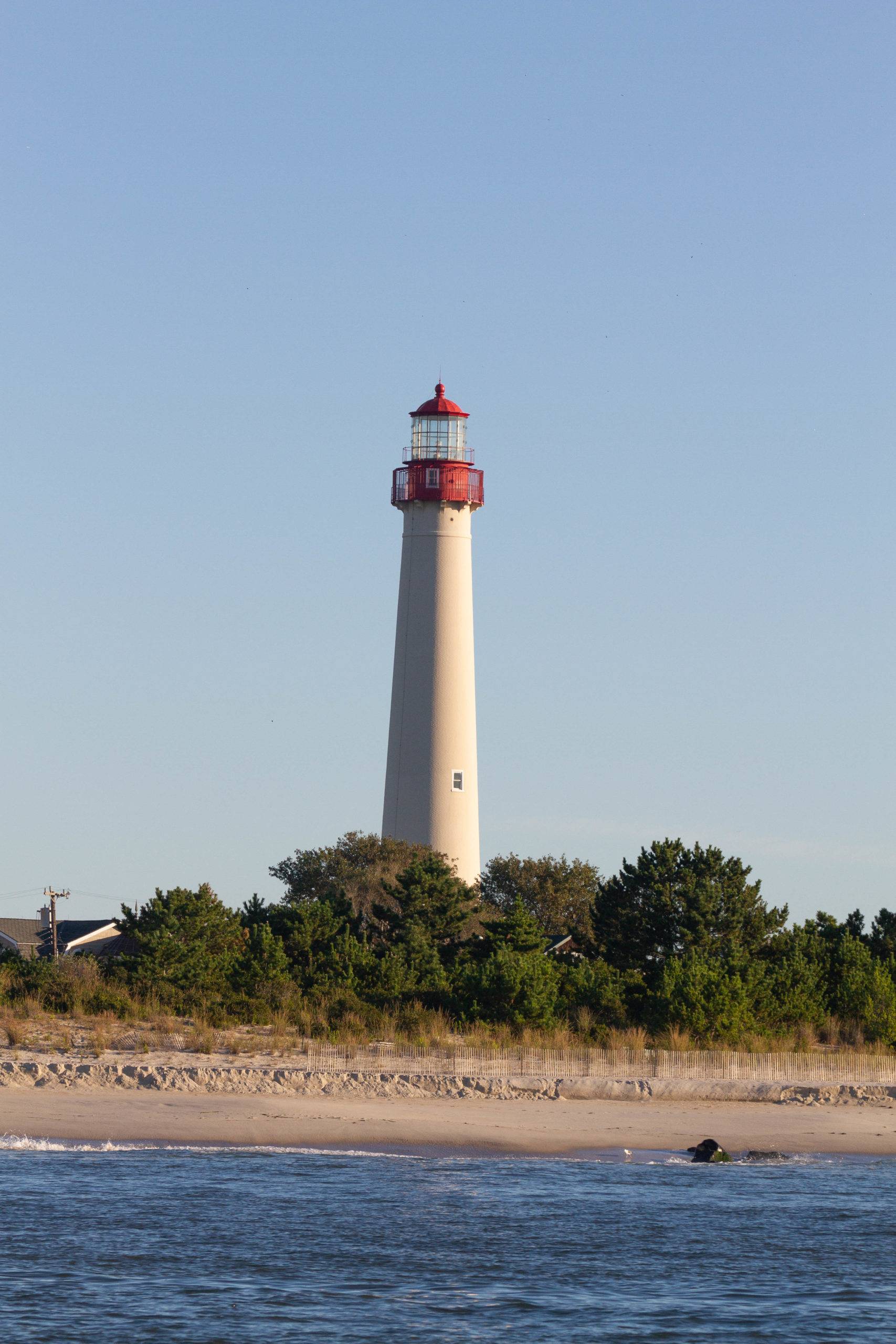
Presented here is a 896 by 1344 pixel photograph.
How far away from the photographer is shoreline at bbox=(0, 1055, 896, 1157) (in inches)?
1085

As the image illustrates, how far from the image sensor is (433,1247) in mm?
20953

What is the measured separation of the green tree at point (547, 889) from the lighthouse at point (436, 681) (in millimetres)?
7973

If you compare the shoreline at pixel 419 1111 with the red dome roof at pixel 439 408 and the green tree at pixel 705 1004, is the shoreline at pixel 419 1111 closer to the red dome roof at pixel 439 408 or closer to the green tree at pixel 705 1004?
the green tree at pixel 705 1004

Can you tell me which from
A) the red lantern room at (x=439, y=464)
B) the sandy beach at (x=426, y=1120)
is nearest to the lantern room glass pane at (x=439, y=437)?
the red lantern room at (x=439, y=464)

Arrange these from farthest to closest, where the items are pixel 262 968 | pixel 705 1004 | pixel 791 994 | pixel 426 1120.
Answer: pixel 262 968
pixel 791 994
pixel 705 1004
pixel 426 1120

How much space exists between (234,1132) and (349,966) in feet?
36.9

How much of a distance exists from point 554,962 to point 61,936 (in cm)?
3583

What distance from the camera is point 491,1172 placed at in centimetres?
2552

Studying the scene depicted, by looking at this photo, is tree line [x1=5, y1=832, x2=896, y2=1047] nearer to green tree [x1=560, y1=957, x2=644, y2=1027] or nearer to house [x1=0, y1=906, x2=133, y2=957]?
green tree [x1=560, y1=957, x2=644, y2=1027]

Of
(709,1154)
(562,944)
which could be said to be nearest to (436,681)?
(562,944)

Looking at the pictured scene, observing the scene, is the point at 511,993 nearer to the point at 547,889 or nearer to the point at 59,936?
the point at 547,889

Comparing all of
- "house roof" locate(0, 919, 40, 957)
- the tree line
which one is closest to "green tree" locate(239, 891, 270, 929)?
the tree line

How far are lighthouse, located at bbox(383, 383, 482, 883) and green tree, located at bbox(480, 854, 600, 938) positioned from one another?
7.97 metres

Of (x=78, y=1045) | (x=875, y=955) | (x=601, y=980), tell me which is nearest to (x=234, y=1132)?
(x=78, y=1045)
